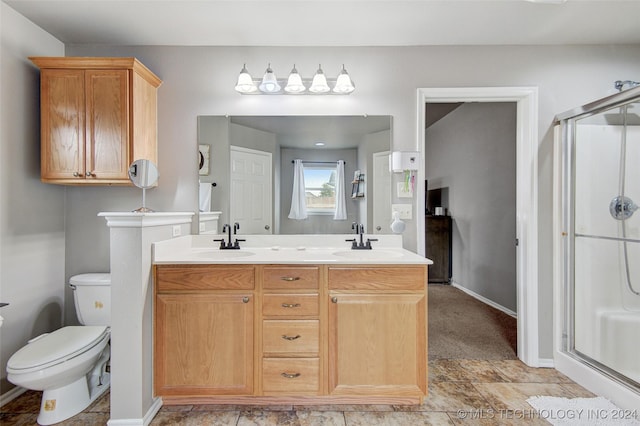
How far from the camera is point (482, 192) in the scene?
396 cm

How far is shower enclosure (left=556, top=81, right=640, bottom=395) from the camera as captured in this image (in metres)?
1.90

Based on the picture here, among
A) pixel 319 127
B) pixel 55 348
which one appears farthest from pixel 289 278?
pixel 55 348

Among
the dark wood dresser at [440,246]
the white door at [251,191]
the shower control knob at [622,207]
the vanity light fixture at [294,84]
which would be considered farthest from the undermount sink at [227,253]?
the dark wood dresser at [440,246]

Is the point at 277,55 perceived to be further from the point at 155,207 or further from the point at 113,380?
the point at 113,380

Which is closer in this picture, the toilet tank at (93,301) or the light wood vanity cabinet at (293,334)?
the light wood vanity cabinet at (293,334)

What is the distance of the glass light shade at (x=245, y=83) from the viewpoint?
7.16 feet

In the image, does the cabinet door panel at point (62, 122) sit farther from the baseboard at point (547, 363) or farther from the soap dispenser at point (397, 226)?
the baseboard at point (547, 363)

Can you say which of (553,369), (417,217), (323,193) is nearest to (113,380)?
(323,193)

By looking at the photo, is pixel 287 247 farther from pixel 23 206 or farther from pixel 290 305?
pixel 23 206

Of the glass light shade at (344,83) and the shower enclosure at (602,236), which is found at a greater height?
the glass light shade at (344,83)

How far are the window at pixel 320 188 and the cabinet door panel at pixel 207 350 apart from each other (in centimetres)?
91

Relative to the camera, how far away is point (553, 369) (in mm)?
2262

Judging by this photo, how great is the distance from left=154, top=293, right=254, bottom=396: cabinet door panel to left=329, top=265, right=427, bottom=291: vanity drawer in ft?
1.76

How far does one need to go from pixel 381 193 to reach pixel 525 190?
1.09 meters
